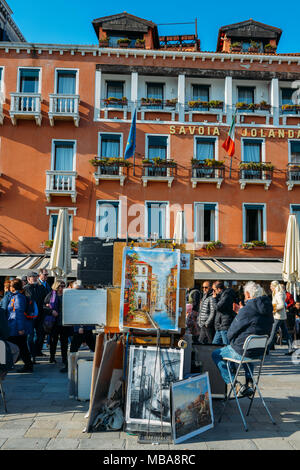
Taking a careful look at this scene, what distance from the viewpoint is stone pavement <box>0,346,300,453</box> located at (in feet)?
13.8

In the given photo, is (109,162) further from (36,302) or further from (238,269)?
(36,302)

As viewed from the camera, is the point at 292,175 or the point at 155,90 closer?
the point at 292,175

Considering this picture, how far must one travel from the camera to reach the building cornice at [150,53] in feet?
60.4

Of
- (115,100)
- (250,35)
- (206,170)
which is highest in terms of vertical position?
(250,35)

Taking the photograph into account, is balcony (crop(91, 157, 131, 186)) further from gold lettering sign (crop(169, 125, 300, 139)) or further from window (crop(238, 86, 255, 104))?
window (crop(238, 86, 255, 104))

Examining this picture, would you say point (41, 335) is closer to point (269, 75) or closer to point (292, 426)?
point (292, 426)

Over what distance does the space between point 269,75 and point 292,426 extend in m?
17.0

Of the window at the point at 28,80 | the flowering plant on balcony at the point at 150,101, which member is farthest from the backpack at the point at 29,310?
the window at the point at 28,80

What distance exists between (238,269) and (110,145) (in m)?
7.77

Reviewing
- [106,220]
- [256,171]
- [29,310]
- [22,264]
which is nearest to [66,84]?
[106,220]

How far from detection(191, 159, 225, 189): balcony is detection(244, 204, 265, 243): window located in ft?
5.77

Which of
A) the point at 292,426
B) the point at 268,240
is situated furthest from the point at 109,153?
the point at 292,426

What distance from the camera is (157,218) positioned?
1786 cm

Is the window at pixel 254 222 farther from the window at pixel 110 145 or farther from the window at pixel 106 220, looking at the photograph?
the window at pixel 110 145
